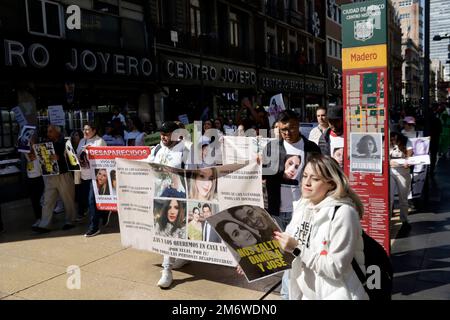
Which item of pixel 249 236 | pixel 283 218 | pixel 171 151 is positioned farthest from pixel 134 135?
pixel 249 236

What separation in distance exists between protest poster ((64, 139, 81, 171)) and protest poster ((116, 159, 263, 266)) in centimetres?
273

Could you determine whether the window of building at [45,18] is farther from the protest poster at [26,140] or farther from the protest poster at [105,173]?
the protest poster at [105,173]

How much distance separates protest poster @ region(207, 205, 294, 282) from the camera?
291 cm

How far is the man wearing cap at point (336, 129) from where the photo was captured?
526cm

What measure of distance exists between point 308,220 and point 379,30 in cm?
233

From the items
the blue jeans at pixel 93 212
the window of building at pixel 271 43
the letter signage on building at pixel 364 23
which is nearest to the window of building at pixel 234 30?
the window of building at pixel 271 43

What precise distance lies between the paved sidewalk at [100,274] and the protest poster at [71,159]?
47.7 inches

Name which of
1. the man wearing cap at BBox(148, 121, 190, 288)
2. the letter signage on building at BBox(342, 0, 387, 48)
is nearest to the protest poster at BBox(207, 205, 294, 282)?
the man wearing cap at BBox(148, 121, 190, 288)

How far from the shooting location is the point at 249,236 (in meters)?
2.97

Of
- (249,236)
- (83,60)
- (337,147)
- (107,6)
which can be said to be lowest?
(249,236)

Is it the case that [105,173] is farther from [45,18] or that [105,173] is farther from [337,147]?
[45,18]

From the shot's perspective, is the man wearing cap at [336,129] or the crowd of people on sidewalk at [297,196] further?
the man wearing cap at [336,129]

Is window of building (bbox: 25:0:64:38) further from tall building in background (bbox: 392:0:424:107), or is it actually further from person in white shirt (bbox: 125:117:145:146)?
tall building in background (bbox: 392:0:424:107)

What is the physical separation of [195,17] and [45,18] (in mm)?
9939
